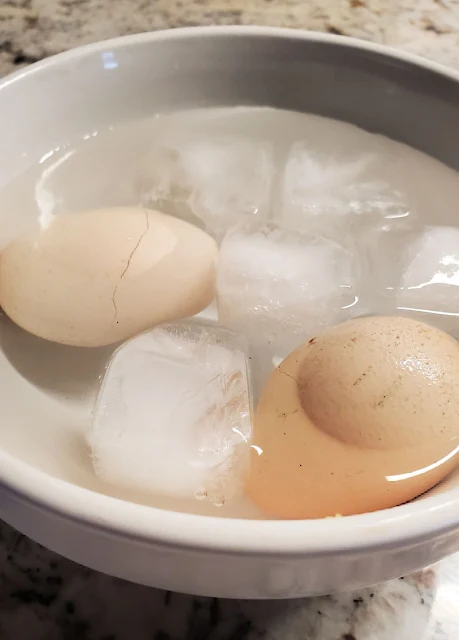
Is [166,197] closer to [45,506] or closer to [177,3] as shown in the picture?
[45,506]

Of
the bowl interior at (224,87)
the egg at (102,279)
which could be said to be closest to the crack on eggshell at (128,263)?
the egg at (102,279)

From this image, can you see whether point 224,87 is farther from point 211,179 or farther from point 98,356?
point 98,356

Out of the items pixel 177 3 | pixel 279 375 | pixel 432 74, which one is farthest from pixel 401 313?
pixel 177 3

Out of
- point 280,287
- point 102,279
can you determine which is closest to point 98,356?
point 102,279

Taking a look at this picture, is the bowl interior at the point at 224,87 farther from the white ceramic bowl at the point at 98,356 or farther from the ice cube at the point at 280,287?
the ice cube at the point at 280,287

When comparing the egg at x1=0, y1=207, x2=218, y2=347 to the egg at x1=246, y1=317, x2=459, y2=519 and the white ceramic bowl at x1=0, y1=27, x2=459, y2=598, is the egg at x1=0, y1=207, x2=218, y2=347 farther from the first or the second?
the egg at x1=246, y1=317, x2=459, y2=519
